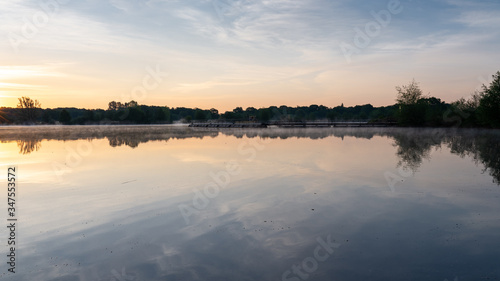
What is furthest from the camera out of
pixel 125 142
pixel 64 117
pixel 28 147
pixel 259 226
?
pixel 64 117

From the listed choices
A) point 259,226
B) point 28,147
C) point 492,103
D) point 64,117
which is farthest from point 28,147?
point 64,117

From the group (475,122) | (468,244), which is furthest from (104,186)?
(475,122)

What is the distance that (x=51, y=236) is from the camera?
10.5 meters

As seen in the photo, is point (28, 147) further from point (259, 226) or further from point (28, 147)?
point (259, 226)

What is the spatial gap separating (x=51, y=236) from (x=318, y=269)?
8.61 meters

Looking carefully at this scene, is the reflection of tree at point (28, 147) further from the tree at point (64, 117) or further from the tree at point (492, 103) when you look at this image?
the tree at point (64, 117)

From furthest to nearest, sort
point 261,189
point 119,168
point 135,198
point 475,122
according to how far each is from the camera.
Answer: point 475,122, point 119,168, point 261,189, point 135,198

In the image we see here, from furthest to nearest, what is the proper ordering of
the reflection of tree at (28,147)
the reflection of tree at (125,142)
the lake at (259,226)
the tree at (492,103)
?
the tree at (492,103) < the reflection of tree at (125,142) < the reflection of tree at (28,147) < the lake at (259,226)

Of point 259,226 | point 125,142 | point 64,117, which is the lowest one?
point 259,226

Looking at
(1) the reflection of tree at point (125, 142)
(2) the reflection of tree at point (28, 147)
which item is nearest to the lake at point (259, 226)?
(2) the reflection of tree at point (28, 147)

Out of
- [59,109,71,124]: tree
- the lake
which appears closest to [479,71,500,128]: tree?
the lake

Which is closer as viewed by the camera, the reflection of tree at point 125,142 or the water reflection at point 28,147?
the water reflection at point 28,147

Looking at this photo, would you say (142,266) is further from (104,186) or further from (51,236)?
(104,186)

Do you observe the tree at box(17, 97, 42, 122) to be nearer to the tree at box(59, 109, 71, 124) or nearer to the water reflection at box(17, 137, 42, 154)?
the tree at box(59, 109, 71, 124)
